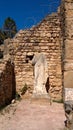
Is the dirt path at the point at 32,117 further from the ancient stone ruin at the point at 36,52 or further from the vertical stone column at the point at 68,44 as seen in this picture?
the ancient stone ruin at the point at 36,52

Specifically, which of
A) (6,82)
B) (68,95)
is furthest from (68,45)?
(6,82)

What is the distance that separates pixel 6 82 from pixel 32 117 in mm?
3184

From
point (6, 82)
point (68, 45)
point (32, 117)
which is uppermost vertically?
point (68, 45)

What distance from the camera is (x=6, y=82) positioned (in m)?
11.2

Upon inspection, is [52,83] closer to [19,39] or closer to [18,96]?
[18,96]

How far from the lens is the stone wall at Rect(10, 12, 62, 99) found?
12695mm

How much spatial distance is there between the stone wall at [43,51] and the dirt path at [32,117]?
237cm

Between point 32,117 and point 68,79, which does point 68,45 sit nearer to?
point 68,79

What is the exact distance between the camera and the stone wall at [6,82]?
10202mm

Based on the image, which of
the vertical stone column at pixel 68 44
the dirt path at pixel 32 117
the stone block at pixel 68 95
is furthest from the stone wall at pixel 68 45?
the dirt path at pixel 32 117

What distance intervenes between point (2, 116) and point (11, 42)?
5.49 m

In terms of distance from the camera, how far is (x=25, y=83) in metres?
12.7

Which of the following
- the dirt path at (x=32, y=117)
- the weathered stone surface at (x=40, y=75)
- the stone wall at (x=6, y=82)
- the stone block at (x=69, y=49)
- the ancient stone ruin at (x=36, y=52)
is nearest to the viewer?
the dirt path at (x=32, y=117)

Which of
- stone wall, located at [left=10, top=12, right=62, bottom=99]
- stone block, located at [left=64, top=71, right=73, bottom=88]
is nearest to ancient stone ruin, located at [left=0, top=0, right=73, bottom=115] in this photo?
stone wall, located at [left=10, top=12, right=62, bottom=99]
